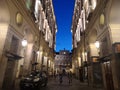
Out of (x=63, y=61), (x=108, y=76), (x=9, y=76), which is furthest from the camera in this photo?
(x=63, y=61)

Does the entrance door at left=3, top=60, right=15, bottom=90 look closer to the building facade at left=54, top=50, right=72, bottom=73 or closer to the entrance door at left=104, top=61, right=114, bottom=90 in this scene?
the entrance door at left=104, top=61, right=114, bottom=90

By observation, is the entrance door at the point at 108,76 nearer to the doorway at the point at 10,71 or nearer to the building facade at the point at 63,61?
the doorway at the point at 10,71

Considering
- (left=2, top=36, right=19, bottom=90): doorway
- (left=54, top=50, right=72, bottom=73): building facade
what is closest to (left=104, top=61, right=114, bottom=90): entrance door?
(left=2, top=36, right=19, bottom=90): doorway

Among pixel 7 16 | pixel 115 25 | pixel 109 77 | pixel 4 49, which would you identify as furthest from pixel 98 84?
pixel 7 16

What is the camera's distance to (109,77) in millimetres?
10195

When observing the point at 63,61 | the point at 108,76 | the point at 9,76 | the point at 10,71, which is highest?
the point at 63,61

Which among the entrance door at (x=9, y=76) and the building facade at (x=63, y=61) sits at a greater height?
the building facade at (x=63, y=61)

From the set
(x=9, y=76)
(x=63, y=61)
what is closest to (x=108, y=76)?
(x=9, y=76)

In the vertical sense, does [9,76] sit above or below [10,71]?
below

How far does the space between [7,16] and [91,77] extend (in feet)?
39.5

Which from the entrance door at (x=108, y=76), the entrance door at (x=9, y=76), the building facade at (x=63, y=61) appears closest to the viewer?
the entrance door at (x=108, y=76)

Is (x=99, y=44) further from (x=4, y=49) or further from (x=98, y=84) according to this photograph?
(x=4, y=49)

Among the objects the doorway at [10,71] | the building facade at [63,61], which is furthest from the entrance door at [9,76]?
the building facade at [63,61]

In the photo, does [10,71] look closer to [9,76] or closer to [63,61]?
[9,76]
